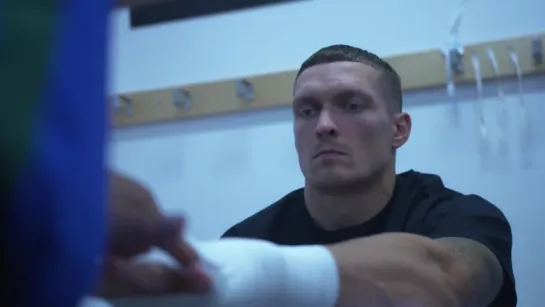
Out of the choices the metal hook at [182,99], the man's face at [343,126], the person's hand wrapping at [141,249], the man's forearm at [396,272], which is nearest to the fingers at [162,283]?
the person's hand wrapping at [141,249]

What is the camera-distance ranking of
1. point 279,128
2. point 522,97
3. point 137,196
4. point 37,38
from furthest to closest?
1. point 279,128
2. point 522,97
3. point 137,196
4. point 37,38

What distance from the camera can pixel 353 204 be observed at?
1.40m

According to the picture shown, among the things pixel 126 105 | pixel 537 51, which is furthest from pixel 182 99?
pixel 537 51

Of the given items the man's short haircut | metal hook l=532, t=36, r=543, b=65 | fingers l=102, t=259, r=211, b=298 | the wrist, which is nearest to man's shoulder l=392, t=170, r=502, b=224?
the man's short haircut

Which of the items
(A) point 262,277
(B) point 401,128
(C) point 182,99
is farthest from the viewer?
(C) point 182,99

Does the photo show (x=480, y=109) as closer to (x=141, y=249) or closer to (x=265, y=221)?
(x=265, y=221)

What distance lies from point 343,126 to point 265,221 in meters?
0.27

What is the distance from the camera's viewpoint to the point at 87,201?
0.26 metres

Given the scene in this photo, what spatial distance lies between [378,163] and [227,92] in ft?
1.88

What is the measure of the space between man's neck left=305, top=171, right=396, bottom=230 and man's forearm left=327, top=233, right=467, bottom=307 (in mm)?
540

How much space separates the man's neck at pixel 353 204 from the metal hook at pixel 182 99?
56cm

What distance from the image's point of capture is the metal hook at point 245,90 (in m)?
1.77

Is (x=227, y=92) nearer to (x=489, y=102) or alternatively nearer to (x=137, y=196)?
(x=489, y=102)

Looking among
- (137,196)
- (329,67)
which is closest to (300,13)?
(329,67)
